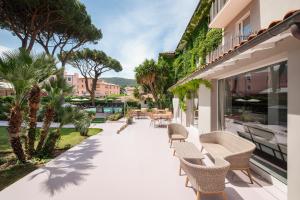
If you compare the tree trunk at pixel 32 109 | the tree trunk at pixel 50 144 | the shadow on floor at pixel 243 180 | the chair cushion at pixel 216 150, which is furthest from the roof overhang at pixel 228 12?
the tree trunk at pixel 50 144

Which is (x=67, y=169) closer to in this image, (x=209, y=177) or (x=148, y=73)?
(x=209, y=177)

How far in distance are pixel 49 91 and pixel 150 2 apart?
11169 mm

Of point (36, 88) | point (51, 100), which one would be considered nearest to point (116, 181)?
point (51, 100)

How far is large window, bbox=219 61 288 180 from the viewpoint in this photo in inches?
239

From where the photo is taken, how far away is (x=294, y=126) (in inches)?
158

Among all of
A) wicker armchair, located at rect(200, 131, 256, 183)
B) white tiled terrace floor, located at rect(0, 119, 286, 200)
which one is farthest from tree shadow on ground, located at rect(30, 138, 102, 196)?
wicker armchair, located at rect(200, 131, 256, 183)

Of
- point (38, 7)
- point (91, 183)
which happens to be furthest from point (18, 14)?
point (91, 183)

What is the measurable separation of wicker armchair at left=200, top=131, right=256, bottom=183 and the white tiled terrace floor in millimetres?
544

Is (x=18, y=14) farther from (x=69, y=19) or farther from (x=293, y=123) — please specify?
(x=293, y=123)

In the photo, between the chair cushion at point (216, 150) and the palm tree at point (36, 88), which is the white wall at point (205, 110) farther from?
the palm tree at point (36, 88)

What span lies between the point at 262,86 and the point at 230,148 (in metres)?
2.67

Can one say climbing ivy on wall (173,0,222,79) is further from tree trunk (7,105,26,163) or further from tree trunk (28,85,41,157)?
tree trunk (7,105,26,163)

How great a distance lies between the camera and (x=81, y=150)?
9.20m

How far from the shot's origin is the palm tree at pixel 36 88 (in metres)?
7.30
